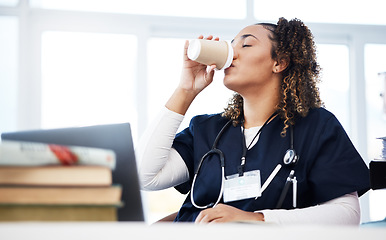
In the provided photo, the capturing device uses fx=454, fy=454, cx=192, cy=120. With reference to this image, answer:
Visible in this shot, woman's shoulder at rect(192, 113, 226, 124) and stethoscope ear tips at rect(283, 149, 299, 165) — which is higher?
woman's shoulder at rect(192, 113, 226, 124)

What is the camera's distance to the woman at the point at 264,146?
146 cm

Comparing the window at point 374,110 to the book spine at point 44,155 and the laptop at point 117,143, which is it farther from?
the book spine at point 44,155

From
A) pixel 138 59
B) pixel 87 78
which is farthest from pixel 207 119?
pixel 87 78

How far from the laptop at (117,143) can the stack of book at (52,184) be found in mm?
196

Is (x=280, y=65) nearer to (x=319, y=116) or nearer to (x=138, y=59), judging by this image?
(x=319, y=116)

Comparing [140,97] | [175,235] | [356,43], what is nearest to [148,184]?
[175,235]

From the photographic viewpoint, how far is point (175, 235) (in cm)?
49

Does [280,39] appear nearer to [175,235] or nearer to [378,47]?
[175,235]

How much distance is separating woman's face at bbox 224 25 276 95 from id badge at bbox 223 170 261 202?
14.4 inches

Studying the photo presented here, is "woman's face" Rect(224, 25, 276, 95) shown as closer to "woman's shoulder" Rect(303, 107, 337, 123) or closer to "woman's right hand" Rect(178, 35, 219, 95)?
"woman's right hand" Rect(178, 35, 219, 95)

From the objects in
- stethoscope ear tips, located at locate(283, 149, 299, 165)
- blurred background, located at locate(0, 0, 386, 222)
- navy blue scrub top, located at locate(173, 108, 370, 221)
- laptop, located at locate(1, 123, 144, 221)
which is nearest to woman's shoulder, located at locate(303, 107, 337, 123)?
navy blue scrub top, located at locate(173, 108, 370, 221)

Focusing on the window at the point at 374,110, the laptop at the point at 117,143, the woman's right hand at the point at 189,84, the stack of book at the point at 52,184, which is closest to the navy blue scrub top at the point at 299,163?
the woman's right hand at the point at 189,84

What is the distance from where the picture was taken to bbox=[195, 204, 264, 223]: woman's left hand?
4.26 ft
